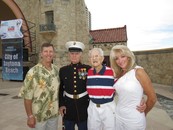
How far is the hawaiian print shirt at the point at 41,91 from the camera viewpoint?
9.66 ft

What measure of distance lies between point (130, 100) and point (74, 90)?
3.33ft

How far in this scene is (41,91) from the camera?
299 centimetres

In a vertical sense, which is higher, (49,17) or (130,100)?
(49,17)

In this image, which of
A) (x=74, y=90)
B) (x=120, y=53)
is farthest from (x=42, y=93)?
(x=120, y=53)

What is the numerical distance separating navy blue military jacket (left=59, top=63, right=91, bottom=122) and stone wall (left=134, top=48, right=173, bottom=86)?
11024mm

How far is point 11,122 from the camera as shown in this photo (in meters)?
5.63

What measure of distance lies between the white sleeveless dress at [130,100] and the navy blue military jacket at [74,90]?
2.65 feet

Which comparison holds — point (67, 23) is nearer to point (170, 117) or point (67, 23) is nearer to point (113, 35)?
point (113, 35)

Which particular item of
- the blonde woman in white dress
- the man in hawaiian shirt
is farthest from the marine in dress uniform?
the blonde woman in white dress

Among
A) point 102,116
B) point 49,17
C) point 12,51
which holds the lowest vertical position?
point 102,116

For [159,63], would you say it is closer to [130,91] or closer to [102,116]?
[102,116]

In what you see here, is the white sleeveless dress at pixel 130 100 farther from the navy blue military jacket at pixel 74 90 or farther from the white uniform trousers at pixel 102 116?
the navy blue military jacket at pixel 74 90

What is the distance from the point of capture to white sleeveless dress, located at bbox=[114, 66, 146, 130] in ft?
Result: 8.07

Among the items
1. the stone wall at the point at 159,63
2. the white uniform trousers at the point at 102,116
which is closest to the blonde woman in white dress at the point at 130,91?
the white uniform trousers at the point at 102,116
